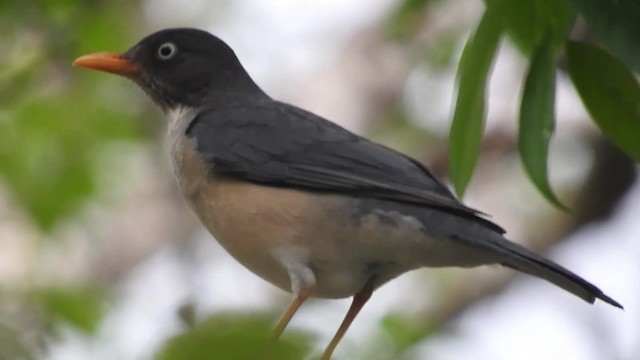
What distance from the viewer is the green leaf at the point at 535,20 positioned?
10.6ft

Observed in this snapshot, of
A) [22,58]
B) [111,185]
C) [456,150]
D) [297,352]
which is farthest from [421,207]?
[111,185]

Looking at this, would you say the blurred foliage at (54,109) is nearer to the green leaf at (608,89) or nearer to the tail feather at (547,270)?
the tail feather at (547,270)

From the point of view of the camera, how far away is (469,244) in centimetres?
Result: 358

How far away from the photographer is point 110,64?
15.2 ft

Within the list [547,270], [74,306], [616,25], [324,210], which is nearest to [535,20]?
[616,25]

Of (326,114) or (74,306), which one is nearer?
(74,306)

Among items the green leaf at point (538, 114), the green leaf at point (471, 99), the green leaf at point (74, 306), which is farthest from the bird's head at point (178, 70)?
the green leaf at point (538, 114)

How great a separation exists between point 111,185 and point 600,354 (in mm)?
3738

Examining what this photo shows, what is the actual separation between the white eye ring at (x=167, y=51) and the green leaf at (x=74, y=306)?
1.03m

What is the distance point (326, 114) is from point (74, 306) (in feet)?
15.6

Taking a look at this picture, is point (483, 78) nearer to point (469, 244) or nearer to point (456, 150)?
point (456, 150)

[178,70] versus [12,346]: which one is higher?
[178,70]

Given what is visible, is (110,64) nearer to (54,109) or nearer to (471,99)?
(471,99)

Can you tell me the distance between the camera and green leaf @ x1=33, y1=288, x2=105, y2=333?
182 inches
